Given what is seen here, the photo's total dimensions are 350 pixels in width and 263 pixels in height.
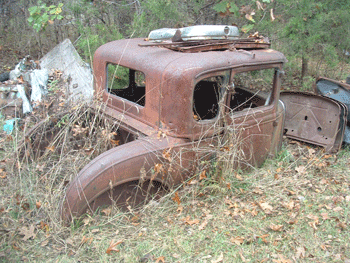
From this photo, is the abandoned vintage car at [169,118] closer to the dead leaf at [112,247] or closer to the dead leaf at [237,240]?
the dead leaf at [112,247]

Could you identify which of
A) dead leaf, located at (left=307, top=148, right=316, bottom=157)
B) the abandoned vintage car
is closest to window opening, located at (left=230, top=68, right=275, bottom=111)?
the abandoned vintage car

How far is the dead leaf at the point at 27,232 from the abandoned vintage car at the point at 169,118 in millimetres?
303

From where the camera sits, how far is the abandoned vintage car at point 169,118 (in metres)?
2.86

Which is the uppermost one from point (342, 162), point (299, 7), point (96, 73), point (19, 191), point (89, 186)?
point (299, 7)

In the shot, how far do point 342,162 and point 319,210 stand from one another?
4.62 feet

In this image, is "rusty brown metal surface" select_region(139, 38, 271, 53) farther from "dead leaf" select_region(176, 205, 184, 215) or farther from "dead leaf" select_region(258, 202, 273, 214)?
"dead leaf" select_region(258, 202, 273, 214)

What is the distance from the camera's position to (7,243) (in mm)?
2750

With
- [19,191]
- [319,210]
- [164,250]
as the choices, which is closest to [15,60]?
[19,191]

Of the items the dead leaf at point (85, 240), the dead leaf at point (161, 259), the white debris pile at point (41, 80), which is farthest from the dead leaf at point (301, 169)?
the white debris pile at point (41, 80)

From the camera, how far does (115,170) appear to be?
111 inches

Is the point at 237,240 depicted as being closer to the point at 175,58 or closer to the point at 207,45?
the point at 175,58

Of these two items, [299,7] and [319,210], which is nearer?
[319,210]

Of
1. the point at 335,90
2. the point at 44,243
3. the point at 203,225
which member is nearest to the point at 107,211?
the point at 44,243

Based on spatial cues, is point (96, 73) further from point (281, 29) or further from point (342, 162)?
point (281, 29)
